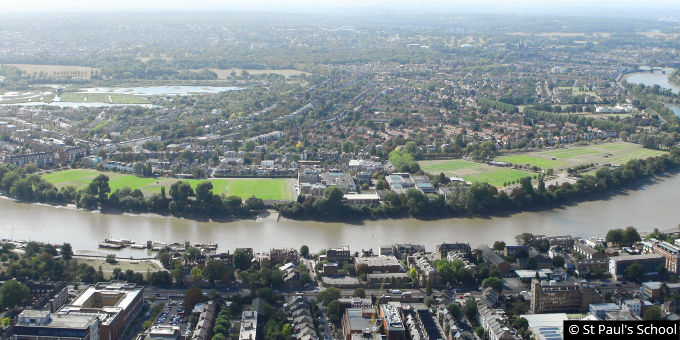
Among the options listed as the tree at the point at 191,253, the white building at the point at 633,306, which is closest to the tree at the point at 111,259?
the tree at the point at 191,253

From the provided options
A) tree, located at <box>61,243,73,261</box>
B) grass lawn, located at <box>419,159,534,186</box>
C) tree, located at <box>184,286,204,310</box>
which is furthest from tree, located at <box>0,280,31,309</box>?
grass lawn, located at <box>419,159,534,186</box>

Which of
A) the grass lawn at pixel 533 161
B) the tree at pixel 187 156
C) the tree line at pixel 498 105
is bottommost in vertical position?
the grass lawn at pixel 533 161

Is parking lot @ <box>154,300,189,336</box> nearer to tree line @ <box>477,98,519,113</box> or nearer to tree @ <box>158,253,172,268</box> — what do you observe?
tree @ <box>158,253,172,268</box>

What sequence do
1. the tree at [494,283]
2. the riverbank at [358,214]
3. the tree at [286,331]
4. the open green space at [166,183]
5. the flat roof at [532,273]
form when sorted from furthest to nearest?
the open green space at [166,183]
the riverbank at [358,214]
the flat roof at [532,273]
the tree at [494,283]
the tree at [286,331]

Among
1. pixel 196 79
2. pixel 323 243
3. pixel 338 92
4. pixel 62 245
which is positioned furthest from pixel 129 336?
pixel 196 79

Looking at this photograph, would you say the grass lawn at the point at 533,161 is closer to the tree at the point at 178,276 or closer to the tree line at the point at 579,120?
the tree line at the point at 579,120
